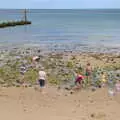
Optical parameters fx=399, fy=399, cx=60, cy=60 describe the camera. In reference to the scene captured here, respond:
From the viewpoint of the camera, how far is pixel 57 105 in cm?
1903

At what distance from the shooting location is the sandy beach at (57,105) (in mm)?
17109

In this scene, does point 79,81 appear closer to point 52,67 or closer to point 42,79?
point 42,79

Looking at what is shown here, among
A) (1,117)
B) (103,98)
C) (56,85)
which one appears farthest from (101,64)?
(1,117)

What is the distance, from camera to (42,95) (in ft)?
69.4

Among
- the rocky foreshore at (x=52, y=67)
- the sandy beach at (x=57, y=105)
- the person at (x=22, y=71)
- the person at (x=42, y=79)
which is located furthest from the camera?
the rocky foreshore at (x=52, y=67)

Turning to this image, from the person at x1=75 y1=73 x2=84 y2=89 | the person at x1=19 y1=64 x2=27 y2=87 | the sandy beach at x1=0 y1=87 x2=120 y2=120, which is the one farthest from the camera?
the person at x1=19 y1=64 x2=27 y2=87

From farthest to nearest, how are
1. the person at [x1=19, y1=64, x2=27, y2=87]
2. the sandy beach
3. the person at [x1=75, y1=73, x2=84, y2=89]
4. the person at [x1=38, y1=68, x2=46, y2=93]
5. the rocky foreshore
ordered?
the rocky foreshore
the person at [x1=19, y1=64, x2=27, y2=87]
the person at [x1=75, y1=73, x2=84, y2=89]
the person at [x1=38, y1=68, x2=46, y2=93]
the sandy beach

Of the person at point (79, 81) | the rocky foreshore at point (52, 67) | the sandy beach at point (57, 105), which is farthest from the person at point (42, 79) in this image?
the person at point (79, 81)

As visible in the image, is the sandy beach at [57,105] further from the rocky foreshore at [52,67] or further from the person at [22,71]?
the rocky foreshore at [52,67]

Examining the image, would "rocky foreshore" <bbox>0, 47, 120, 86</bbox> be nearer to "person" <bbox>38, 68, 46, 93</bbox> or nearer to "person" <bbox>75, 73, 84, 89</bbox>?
"person" <bbox>75, 73, 84, 89</bbox>

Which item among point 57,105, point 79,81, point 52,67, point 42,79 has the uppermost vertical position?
point 42,79

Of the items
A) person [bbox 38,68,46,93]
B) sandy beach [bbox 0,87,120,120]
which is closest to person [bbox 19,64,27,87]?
sandy beach [bbox 0,87,120,120]

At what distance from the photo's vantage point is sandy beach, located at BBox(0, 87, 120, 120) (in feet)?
56.1

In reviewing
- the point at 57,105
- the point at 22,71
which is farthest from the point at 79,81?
the point at 22,71
